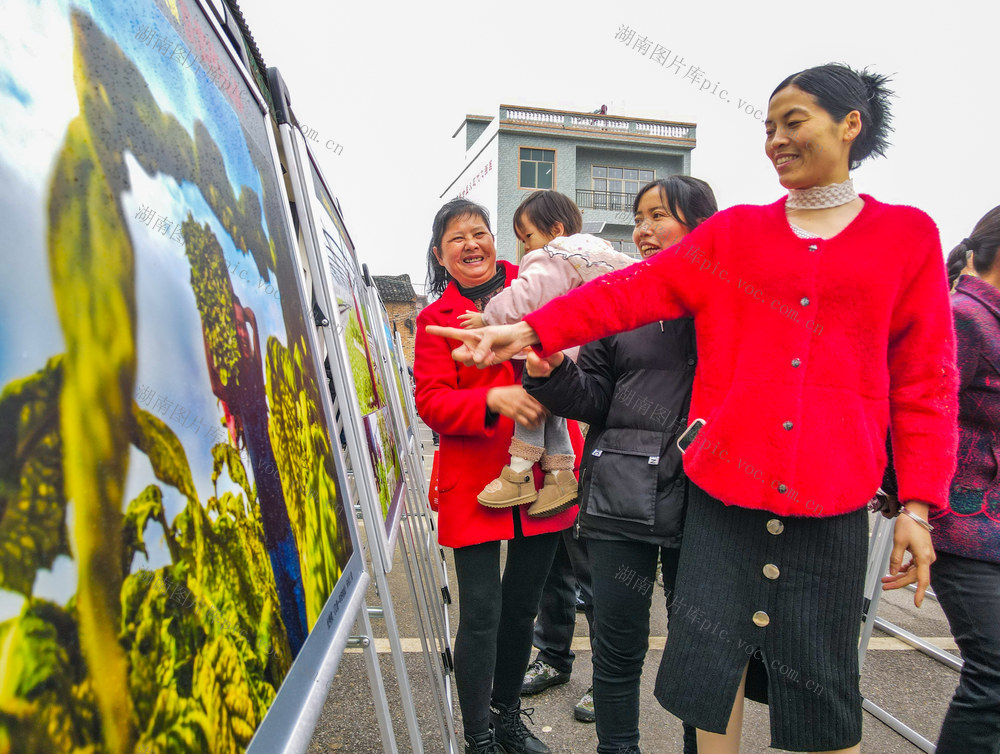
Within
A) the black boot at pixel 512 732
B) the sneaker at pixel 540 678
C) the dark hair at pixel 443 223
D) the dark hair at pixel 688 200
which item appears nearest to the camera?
the dark hair at pixel 688 200

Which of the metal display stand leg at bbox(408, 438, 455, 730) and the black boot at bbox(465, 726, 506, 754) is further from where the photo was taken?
the metal display stand leg at bbox(408, 438, 455, 730)

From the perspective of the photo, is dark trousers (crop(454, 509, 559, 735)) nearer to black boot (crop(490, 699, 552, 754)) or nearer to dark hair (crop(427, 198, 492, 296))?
black boot (crop(490, 699, 552, 754))

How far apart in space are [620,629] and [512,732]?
78 cm

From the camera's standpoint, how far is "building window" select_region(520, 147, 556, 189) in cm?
2441

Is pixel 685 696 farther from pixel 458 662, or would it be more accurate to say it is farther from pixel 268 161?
pixel 268 161

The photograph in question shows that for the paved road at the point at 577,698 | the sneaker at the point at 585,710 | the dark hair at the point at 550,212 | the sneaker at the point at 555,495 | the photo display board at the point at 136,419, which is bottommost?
the paved road at the point at 577,698

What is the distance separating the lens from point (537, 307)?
200 cm

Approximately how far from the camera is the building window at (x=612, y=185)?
25250mm

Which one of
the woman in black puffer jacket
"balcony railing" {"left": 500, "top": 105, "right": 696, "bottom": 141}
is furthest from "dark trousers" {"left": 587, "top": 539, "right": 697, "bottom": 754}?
"balcony railing" {"left": 500, "top": 105, "right": 696, "bottom": 141}

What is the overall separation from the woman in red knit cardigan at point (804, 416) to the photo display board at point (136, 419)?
29.5 inches

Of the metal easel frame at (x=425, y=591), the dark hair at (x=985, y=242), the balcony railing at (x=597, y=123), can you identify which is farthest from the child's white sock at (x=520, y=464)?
the balcony railing at (x=597, y=123)

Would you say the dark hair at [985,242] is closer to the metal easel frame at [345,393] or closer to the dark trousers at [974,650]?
the dark trousers at [974,650]

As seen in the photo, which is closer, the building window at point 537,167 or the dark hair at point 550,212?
the dark hair at point 550,212

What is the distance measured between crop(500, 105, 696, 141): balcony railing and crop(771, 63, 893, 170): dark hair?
78.7ft
